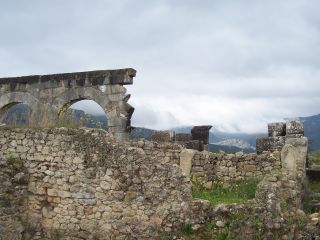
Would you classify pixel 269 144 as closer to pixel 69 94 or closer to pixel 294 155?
pixel 294 155

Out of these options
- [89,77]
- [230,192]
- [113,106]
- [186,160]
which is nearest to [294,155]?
[230,192]

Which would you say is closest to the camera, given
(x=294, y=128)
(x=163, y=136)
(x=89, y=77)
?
(x=294, y=128)

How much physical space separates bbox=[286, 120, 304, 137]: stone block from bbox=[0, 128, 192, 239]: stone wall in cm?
353

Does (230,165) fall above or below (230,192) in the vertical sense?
above

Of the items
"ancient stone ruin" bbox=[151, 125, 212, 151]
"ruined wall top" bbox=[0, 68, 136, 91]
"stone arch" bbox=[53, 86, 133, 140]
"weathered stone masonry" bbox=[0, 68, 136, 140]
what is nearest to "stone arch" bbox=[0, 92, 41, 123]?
"weathered stone masonry" bbox=[0, 68, 136, 140]

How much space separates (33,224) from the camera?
10.1 m

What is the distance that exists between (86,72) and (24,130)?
435cm

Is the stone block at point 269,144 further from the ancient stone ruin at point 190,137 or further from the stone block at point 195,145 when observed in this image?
the stone block at point 195,145

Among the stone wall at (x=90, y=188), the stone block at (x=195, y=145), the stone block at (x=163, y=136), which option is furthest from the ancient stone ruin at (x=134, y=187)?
the stone block at (x=195, y=145)

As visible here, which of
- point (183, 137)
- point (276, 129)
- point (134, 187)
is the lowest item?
point (134, 187)

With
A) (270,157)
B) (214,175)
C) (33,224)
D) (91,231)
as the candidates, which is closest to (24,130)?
(33,224)

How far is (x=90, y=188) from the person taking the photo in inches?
376

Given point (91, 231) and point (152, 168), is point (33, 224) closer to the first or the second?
point (91, 231)

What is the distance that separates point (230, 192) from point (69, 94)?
7.12m
